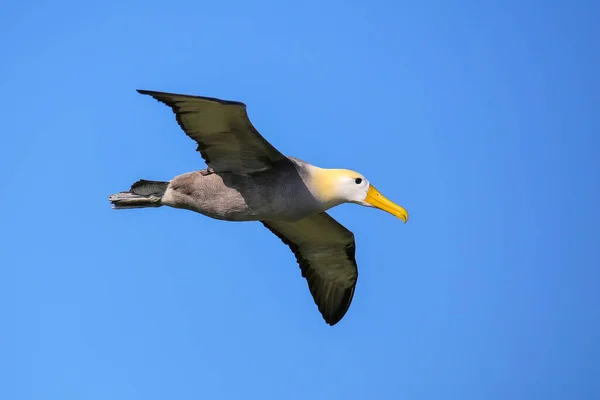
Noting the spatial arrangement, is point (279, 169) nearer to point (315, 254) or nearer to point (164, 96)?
point (164, 96)

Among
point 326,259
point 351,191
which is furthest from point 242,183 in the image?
point 326,259

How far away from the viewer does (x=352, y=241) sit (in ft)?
46.9

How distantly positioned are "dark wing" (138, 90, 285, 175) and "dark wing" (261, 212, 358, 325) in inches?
86.7

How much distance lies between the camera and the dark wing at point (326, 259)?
1410 centimetres

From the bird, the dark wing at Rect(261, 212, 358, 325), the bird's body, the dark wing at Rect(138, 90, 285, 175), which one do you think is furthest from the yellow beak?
the dark wing at Rect(261, 212, 358, 325)

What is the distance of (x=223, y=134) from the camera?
38.3 ft

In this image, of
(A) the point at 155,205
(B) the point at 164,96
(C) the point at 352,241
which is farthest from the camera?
(C) the point at 352,241

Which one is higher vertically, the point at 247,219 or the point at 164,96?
the point at 164,96

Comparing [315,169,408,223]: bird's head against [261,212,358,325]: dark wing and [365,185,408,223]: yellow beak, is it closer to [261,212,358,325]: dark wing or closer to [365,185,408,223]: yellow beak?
[365,185,408,223]: yellow beak

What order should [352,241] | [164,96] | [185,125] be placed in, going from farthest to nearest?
[352,241] < [185,125] < [164,96]

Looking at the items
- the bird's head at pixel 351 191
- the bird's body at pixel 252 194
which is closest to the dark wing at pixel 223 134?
the bird's body at pixel 252 194

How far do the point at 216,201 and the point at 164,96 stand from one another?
1.79m

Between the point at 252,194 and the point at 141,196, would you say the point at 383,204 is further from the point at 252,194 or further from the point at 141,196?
the point at 141,196

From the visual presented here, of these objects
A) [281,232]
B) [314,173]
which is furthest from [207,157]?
[281,232]
